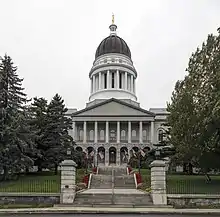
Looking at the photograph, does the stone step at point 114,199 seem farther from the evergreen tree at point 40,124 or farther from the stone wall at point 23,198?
the evergreen tree at point 40,124

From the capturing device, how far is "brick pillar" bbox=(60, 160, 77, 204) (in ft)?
67.3

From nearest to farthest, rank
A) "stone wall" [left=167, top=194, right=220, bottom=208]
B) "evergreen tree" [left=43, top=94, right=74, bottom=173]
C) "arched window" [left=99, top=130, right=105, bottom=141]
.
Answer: "stone wall" [left=167, top=194, right=220, bottom=208]
"evergreen tree" [left=43, top=94, right=74, bottom=173]
"arched window" [left=99, top=130, right=105, bottom=141]

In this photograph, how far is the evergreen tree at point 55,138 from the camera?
3838 centimetres

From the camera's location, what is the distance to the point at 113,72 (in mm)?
83750

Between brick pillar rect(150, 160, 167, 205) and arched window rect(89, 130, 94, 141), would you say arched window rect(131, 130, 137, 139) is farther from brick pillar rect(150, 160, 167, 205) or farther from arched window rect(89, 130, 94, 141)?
brick pillar rect(150, 160, 167, 205)

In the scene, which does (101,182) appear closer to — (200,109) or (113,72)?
(200,109)

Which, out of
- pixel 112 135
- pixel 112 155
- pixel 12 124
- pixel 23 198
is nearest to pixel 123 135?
pixel 112 135

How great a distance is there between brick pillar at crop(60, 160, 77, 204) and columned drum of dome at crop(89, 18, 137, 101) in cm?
6013

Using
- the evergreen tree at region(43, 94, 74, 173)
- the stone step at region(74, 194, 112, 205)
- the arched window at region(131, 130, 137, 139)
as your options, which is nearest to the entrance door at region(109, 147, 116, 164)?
the arched window at region(131, 130, 137, 139)

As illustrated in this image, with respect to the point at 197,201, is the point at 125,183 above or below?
below

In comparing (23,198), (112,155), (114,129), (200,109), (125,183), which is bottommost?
(112,155)

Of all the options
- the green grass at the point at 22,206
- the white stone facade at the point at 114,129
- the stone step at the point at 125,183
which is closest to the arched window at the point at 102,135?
the white stone facade at the point at 114,129

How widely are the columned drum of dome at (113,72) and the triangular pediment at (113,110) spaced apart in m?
8.21

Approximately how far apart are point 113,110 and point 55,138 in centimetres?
3403
